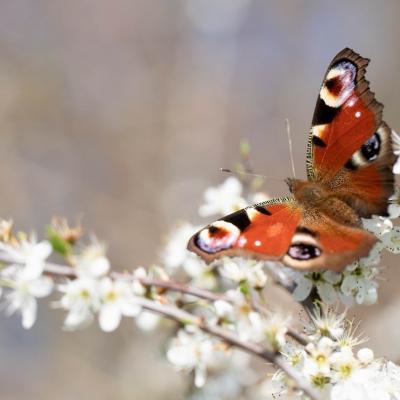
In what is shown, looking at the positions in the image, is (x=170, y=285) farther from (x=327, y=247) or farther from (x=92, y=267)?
(x=327, y=247)

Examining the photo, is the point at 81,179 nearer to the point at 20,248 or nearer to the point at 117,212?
the point at 117,212

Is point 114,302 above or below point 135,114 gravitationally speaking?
below

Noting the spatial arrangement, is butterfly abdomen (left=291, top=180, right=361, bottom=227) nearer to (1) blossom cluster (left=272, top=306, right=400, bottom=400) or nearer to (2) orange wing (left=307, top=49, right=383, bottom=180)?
(2) orange wing (left=307, top=49, right=383, bottom=180)

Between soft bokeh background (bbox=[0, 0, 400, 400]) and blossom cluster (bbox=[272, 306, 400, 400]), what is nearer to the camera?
blossom cluster (bbox=[272, 306, 400, 400])

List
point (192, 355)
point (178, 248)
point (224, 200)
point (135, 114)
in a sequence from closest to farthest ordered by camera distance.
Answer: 1. point (192, 355)
2. point (224, 200)
3. point (178, 248)
4. point (135, 114)

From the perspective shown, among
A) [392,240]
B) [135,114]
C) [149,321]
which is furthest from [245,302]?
[135,114]

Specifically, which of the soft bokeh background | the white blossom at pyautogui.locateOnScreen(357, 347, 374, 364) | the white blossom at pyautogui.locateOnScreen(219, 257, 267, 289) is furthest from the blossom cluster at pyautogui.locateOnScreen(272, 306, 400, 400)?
the soft bokeh background
